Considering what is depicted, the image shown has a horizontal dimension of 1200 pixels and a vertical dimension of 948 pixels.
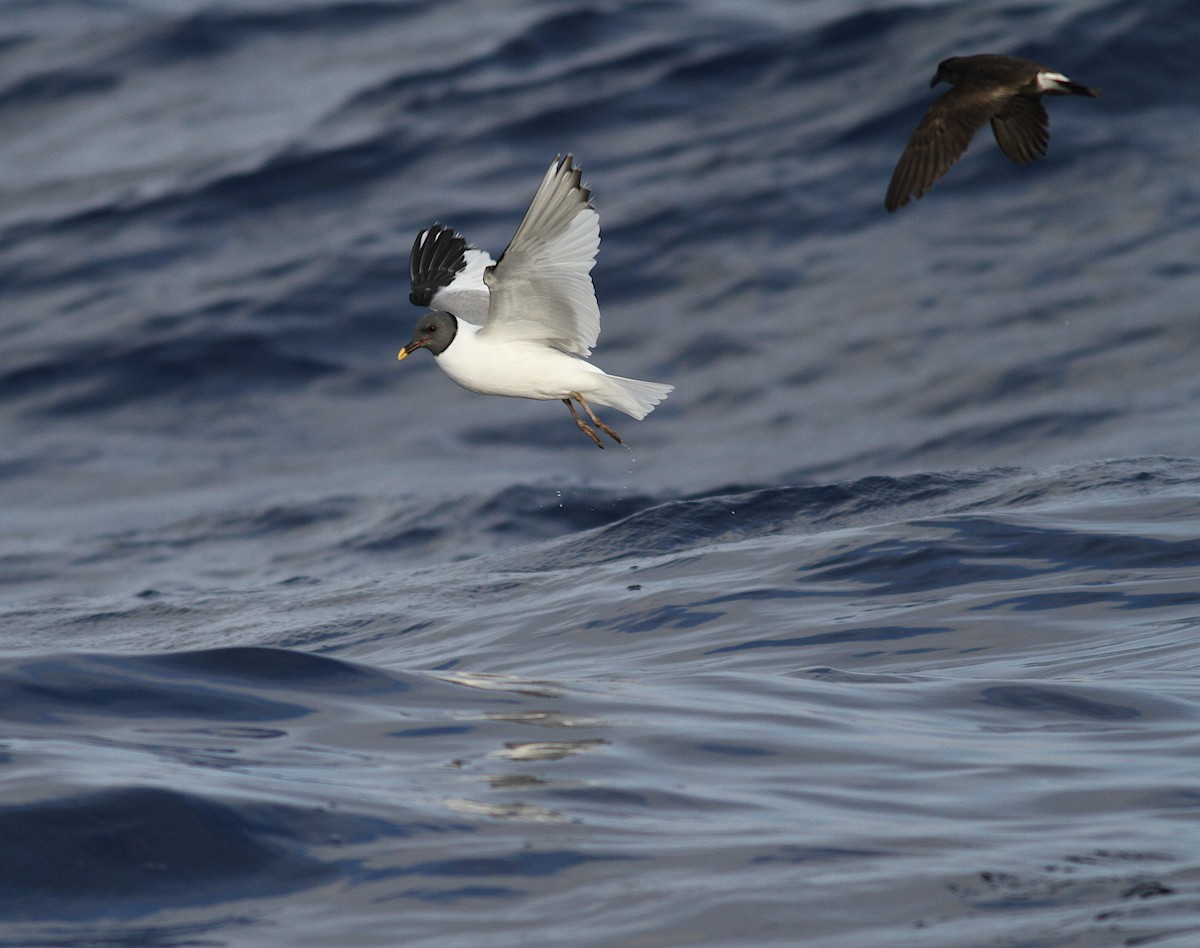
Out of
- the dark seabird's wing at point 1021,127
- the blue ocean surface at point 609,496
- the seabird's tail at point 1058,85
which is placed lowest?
the blue ocean surface at point 609,496

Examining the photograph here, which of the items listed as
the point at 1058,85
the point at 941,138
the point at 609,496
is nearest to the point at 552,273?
the point at 941,138

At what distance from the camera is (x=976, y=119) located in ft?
26.6

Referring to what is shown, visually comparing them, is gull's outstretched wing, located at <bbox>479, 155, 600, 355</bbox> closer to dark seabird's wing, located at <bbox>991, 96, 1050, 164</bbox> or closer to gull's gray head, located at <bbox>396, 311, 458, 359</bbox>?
gull's gray head, located at <bbox>396, 311, 458, 359</bbox>

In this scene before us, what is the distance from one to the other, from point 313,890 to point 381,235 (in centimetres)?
1310

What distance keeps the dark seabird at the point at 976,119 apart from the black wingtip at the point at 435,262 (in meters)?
2.47

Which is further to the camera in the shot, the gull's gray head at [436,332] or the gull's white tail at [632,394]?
the gull's gray head at [436,332]

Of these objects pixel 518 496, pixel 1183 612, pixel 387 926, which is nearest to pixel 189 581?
pixel 518 496

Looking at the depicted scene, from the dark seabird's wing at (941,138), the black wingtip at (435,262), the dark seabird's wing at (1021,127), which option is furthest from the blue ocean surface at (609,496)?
the dark seabird's wing at (1021,127)

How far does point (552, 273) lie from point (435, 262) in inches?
71.1

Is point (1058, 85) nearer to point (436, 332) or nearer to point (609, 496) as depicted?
point (436, 332)

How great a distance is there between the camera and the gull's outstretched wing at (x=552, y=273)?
22.7ft

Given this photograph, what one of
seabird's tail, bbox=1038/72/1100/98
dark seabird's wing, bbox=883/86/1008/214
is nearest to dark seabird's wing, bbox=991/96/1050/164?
dark seabird's wing, bbox=883/86/1008/214

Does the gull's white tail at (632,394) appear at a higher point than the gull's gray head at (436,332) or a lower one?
lower

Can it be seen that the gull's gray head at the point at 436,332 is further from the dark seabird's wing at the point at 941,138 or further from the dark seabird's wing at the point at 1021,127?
the dark seabird's wing at the point at 1021,127
